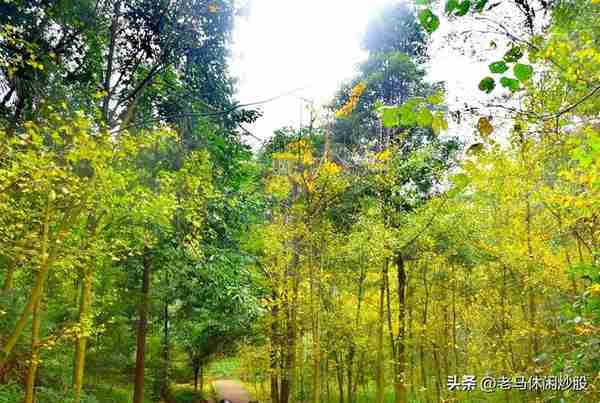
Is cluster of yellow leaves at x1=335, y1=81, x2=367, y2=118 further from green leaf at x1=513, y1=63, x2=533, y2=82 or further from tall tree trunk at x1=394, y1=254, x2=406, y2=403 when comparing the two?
green leaf at x1=513, y1=63, x2=533, y2=82

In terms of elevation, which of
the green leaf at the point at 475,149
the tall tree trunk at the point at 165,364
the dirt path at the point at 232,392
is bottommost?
the dirt path at the point at 232,392

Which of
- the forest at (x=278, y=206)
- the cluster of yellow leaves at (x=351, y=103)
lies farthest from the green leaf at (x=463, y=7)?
the cluster of yellow leaves at (x=351, y=103)

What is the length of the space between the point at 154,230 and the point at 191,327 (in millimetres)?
6812

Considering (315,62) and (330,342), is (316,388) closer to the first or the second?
(330,342)

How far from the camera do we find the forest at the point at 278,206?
3.41 m

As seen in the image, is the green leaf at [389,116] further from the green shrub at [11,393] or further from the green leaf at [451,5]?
the green shrub at [11,393]

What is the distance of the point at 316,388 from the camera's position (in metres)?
6.94

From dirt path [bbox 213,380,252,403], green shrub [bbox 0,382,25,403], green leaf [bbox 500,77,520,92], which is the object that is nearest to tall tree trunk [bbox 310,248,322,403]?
green shrub [bbox 0,382,25,403]

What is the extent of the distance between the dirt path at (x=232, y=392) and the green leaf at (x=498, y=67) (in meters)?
20.1

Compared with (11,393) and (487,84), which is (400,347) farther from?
(487,84)

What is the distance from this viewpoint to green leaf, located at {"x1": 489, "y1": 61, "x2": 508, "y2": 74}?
3.86ft

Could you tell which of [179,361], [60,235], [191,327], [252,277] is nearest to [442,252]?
[252,277]

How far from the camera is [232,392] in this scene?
21.6 meters

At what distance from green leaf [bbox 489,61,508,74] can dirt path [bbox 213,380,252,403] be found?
20123 millimetres
